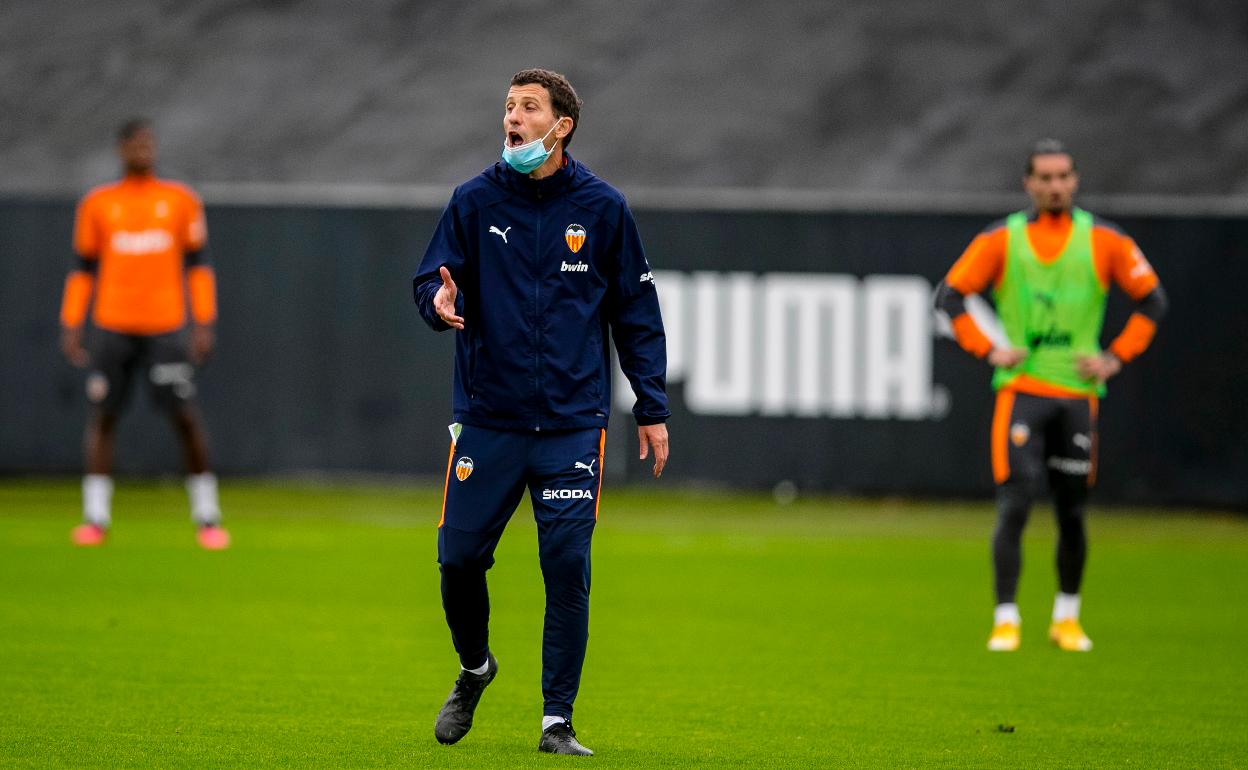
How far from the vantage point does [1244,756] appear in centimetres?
640

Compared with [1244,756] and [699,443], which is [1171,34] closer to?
[699,443]

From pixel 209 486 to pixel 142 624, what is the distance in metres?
3.60

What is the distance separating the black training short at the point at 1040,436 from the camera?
9070mm

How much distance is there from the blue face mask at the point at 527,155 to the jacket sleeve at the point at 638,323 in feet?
1.08

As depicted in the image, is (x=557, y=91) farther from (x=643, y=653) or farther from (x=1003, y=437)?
(x=1003, y=437)

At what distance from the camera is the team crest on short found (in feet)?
20.4

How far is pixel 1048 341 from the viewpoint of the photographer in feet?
29.9

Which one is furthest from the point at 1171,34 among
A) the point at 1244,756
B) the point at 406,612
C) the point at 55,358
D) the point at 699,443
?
the point at 1244,756

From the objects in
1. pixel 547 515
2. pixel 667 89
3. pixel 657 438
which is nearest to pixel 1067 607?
pixel 657 438

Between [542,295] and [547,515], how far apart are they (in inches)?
27.2

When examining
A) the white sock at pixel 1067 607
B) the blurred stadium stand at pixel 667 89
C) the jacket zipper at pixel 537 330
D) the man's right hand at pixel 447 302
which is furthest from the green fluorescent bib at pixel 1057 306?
the blurred stadium stand at pixel 667 89

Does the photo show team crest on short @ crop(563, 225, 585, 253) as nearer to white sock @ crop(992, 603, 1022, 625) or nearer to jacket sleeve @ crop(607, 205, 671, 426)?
jacket sleeve @ crop(607, 205, 671, 426)

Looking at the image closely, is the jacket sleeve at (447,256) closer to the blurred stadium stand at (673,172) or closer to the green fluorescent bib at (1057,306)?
the green fluorescent bib at (1057,306)

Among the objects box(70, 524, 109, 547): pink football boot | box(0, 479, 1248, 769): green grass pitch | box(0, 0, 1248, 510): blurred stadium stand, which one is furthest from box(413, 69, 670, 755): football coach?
box(0, 0, 1248, 510): blurred stadium stand
